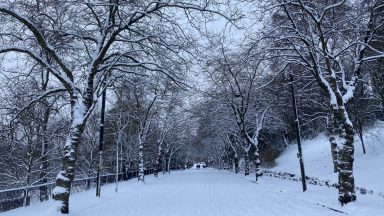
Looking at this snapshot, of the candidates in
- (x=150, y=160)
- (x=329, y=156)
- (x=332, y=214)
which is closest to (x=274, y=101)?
(x=329, y=156)

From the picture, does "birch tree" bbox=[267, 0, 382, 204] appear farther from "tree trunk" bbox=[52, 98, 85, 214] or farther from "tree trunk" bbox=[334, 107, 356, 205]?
"tree trunk" bbox=[52, 98, 85, 214]

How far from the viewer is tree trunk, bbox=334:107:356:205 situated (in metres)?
15.3

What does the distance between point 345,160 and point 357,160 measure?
21.5 meters

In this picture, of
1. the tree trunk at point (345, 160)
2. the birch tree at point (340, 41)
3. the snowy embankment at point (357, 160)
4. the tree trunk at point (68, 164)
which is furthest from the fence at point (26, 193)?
the snowy embankment at point (357, 160)

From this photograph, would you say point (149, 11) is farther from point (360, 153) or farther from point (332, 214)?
point (360, 153)

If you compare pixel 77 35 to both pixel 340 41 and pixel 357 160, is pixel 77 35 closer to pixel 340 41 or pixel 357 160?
pixel 340 41

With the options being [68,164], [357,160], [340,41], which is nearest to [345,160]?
[340,41]

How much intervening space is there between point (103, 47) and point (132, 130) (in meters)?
44.1

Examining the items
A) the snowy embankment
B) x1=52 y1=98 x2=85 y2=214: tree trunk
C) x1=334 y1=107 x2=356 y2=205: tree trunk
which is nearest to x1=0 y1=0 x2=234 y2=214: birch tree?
x1=52 y1=98 x2=85 y2=214: tree trunk

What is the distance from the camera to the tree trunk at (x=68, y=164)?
46.4 feet

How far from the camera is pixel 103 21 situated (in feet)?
51.3

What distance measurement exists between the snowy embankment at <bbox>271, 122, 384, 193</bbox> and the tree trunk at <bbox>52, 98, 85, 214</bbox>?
1533 cm

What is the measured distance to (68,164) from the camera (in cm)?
1457

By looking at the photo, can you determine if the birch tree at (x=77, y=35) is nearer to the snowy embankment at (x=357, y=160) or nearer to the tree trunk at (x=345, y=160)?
the tree trunk at (x=345, y=160)
